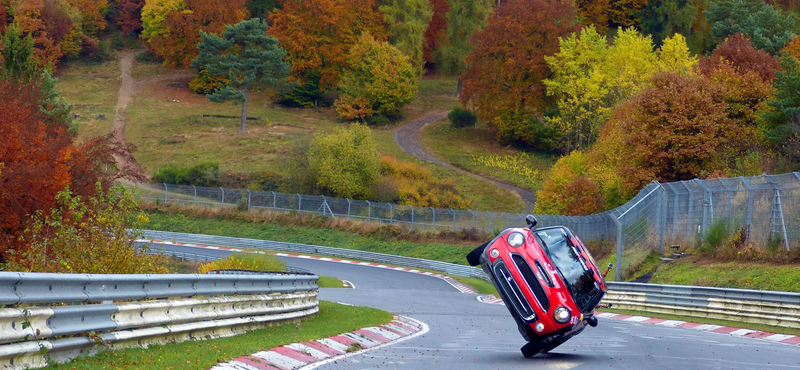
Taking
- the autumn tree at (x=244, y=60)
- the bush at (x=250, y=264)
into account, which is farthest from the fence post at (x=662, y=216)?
the autumn tree at (x=244, y=60)

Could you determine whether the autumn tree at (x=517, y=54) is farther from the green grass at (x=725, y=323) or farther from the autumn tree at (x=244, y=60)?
the green grass at (x=725, y=323)

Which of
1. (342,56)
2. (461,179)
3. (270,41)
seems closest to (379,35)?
(342,56)

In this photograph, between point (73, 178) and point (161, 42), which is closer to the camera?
point (73, 178)

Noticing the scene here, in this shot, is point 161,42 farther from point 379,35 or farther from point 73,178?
point 73,178

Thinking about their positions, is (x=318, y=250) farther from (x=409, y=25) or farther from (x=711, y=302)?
(x=409, y=25)

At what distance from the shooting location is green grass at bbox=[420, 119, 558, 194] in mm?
65688

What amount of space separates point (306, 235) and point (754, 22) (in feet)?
158

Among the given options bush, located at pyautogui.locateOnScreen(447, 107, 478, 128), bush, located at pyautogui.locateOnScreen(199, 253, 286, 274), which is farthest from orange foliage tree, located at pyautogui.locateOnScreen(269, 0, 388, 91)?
bush, located at pyautogui.locateOnScreen(199, 253, 286, 274)

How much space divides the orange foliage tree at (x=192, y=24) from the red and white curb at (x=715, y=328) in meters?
77.3

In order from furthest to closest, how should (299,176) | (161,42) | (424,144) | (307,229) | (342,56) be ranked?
(161,42) < (342,56) < (424,144) < (299,176) < (307,229)

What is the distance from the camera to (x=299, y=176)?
187 feet

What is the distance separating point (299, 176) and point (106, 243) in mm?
44699

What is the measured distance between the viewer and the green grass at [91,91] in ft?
253

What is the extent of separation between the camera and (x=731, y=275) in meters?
21.1
